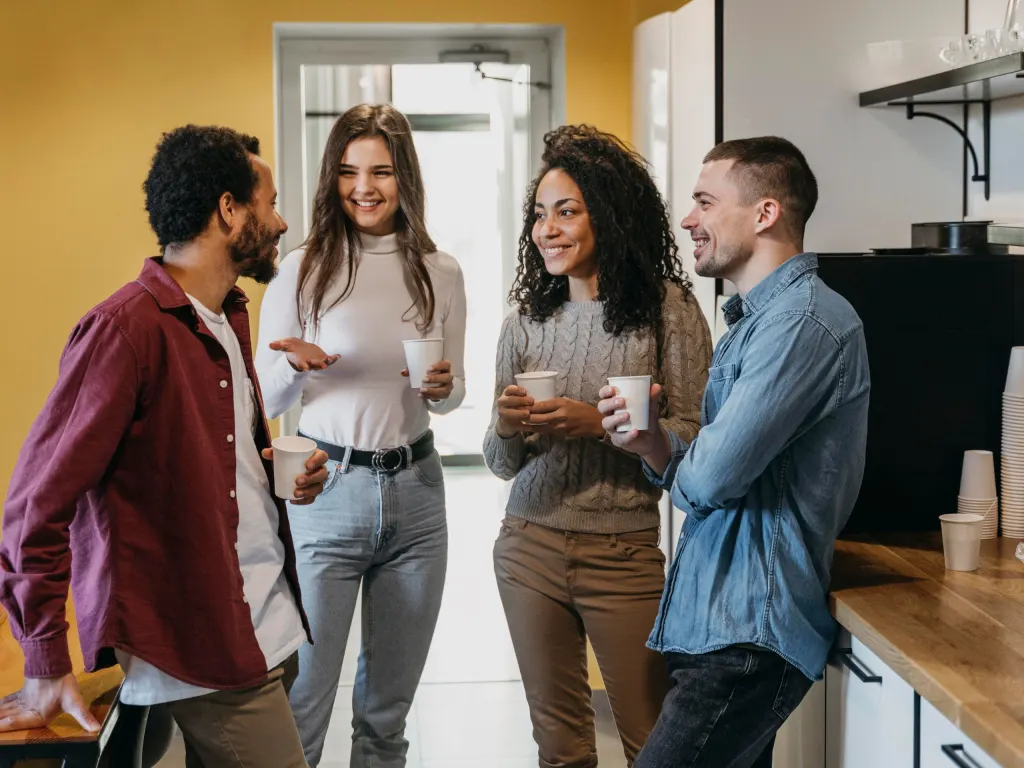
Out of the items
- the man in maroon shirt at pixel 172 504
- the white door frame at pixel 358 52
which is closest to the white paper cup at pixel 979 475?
the man in maroon shirt at pixel 172 504

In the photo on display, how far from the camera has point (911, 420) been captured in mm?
2260

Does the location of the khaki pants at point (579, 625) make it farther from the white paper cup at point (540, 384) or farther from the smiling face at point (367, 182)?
the smiling face at point (367, 182)

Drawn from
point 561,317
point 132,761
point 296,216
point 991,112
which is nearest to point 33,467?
point 132,761

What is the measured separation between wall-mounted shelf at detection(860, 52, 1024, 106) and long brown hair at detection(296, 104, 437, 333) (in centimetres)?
113

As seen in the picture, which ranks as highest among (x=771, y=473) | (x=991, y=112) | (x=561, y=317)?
(x=991, y=112)

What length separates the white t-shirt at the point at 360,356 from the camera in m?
2.37

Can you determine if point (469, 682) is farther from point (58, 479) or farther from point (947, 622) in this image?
point (58, 479)

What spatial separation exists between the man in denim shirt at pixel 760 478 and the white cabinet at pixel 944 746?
0.19 metres

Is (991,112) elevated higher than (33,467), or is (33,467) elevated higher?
(991,112)

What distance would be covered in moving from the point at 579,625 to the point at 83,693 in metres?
0.91

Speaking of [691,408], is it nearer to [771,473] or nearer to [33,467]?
[771,473]

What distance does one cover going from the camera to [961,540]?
198cm

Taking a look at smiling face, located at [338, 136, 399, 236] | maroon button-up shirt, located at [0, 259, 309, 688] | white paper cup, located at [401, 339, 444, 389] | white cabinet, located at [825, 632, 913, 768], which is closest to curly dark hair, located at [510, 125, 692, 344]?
white paper cup, located at [401, 339, 444, 389]

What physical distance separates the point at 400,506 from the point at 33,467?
0.93 metres
